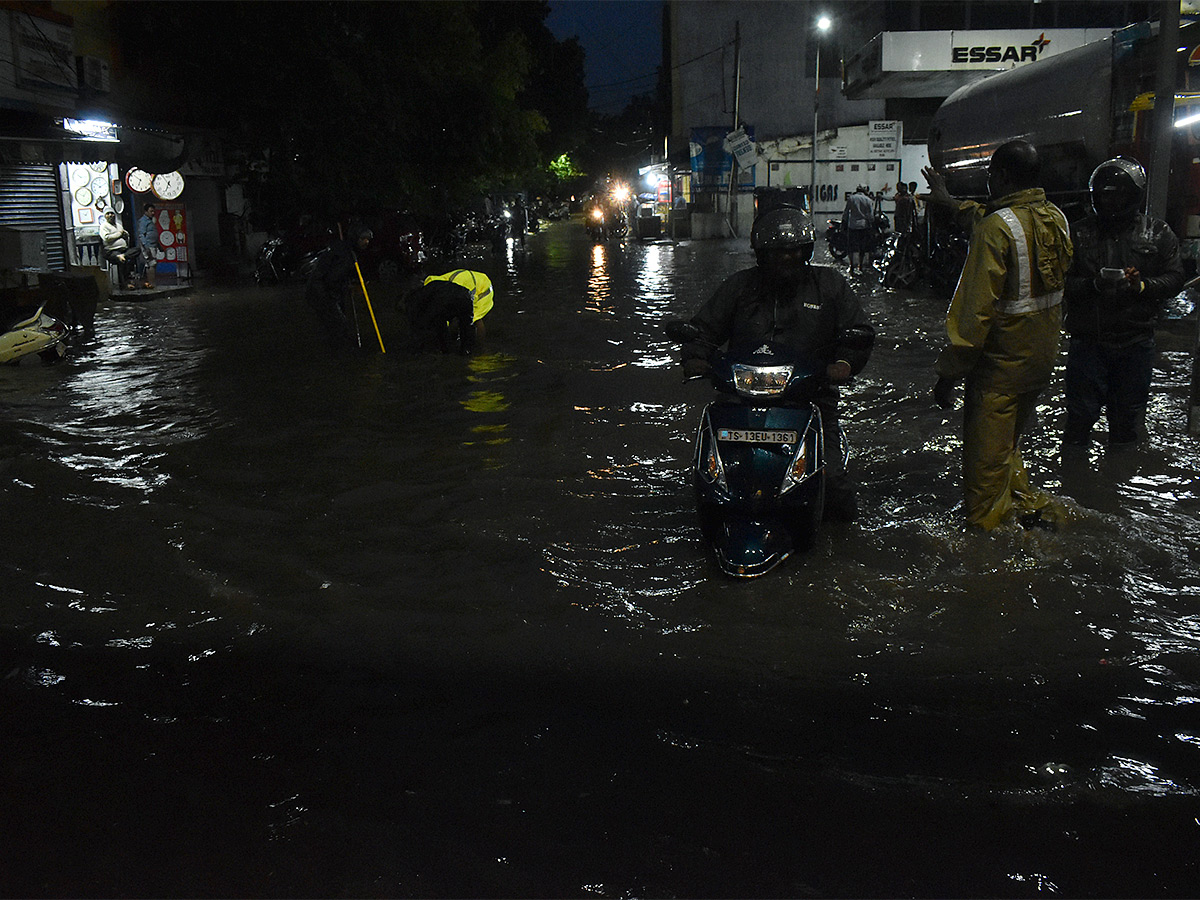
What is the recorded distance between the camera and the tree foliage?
23.5 meters

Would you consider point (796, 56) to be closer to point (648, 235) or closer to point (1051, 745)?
point (648, 235)

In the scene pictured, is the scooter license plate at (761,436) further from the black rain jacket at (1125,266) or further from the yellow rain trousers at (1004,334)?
the black rain jacket at (1125,266)

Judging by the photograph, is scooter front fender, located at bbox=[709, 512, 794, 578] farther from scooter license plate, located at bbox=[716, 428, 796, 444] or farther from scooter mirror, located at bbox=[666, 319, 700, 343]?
scooter mirror, located at bbox=[666, 319, 700, 343]

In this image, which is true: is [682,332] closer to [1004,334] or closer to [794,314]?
[794,314]

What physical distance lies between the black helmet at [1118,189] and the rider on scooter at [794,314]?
7.08 feet

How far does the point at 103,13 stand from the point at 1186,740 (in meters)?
25.7

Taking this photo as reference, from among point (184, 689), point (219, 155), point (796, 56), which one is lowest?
point (184, 689)

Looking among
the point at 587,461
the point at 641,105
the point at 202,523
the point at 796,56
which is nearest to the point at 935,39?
the point at 796,56

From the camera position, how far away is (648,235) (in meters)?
41.9

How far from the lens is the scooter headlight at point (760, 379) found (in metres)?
4.62

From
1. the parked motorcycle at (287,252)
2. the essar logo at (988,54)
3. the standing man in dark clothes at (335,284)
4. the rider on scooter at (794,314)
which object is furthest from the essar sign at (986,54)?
the rider on scooter at (794,314)

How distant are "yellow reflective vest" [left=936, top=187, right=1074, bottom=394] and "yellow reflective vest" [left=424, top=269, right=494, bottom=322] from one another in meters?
7.00

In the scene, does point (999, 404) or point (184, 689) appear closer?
point (184, 689)

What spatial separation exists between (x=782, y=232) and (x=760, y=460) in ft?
3.45
